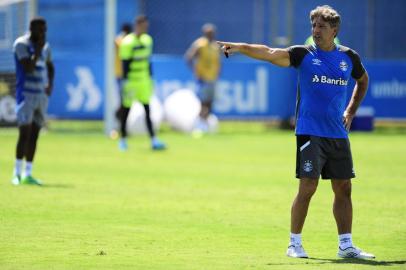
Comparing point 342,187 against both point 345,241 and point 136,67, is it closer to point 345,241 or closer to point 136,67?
point 345,241

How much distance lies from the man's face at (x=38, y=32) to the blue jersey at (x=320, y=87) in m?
6.39

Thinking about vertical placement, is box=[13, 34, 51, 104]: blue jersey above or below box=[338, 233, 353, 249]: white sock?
above

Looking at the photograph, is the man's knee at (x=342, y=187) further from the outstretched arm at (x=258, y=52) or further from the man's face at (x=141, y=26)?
the man's face at (x=141, y=26)

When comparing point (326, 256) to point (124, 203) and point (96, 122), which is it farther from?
point (96, 122)

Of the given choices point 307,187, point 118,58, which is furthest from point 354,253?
point 118,58

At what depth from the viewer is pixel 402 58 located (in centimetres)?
3206

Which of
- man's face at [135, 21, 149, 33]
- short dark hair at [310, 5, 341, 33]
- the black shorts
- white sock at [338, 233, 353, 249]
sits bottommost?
white sock at [338, 233, 353, 249]

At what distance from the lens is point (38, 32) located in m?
15.1

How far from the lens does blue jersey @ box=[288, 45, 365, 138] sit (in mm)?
9484

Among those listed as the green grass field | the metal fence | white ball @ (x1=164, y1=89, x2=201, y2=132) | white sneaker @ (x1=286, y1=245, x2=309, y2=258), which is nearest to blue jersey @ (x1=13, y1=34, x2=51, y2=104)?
the green grass field

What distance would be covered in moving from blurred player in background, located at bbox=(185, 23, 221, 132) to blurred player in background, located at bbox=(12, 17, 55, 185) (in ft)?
37.1

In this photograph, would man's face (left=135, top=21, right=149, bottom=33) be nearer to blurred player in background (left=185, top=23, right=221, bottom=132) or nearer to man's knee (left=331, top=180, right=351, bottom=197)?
blurred player in background (left=185, top=23, right=221, bottom=132)

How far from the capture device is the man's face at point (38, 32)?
1505cm

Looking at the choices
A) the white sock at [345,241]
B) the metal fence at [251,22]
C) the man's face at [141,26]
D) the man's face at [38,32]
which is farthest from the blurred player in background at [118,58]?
the white sock at [345,241]
